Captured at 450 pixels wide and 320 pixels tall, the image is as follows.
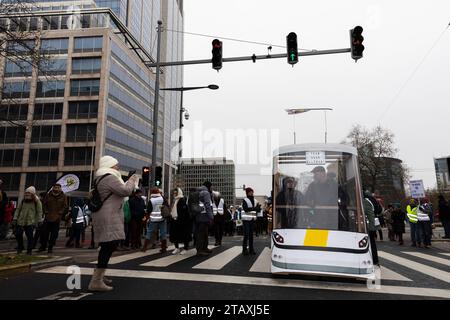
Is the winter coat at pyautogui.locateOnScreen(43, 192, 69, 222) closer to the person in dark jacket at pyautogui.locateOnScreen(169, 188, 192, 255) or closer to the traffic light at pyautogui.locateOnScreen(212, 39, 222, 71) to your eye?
the person in dark jacket at pyautogui.locateOnScreen(169, 188, 192, 255)

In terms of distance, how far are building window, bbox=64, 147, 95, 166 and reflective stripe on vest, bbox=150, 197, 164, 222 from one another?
139 feet

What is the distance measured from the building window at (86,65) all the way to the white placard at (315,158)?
167 feet

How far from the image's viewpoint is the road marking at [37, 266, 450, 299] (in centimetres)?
497

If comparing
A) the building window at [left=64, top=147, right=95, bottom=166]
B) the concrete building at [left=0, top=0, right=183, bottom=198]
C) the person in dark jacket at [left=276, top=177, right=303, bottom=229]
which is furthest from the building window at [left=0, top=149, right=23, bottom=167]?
the person in dark jacket at [left=276, top=177, right=303, bottom=229]

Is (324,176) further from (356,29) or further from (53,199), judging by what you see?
(53,199)

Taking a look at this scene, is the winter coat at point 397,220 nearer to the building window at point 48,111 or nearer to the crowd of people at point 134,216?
the crowd of people at point 134,216

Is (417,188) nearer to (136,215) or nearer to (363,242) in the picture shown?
(363,242)

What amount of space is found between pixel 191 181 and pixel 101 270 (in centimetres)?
6261

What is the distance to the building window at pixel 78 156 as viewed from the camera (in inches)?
1912

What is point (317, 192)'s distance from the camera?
20.5 ft

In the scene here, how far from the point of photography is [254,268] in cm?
680

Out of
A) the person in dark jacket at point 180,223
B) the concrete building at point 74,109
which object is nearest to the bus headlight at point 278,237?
the person in dark jacket at point 180,223
